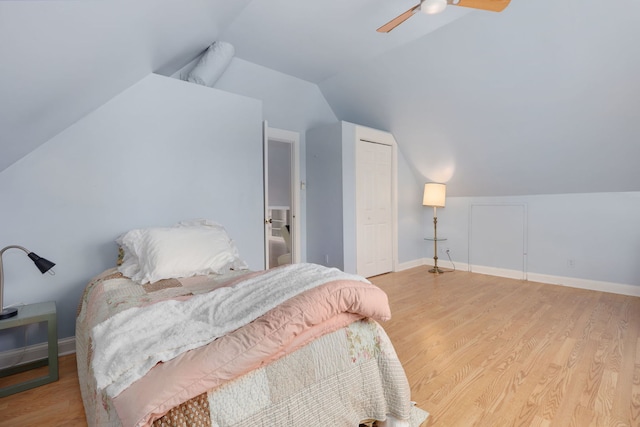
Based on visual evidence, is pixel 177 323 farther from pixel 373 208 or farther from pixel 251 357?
pixel 373 208

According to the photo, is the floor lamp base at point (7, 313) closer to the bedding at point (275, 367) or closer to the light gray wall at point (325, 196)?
the bedding at point (275, 367)

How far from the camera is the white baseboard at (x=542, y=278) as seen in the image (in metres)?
3.55

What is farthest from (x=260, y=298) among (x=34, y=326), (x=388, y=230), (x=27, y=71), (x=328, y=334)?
(x=388, y=230)

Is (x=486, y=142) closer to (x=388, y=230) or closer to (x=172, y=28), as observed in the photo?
(x=388, y=230)

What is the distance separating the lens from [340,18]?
290 centimetres

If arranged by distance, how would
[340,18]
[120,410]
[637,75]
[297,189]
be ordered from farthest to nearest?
[297,189], [340,18], [637,75], [120,410]

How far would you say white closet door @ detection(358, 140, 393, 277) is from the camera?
4305 millimetres

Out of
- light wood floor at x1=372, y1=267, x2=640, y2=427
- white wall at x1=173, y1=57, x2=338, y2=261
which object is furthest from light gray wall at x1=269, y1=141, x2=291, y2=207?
light wood floor at x1=372, y1=267, x2=640, y2=427

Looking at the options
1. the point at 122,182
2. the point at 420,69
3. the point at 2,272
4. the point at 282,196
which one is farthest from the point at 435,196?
the point at 2,272

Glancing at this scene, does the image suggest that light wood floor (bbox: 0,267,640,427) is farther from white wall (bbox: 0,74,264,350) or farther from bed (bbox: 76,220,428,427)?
white wall (bbox: 0,74,264,350)

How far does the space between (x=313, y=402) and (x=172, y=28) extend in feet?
7.72

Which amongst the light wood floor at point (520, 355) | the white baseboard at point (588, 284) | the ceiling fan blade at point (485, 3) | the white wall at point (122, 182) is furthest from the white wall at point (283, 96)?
the white baseboard at point (588, 284)

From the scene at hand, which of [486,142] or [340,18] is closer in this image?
[340,18]

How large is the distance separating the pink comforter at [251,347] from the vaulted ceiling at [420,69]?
3.53ft
